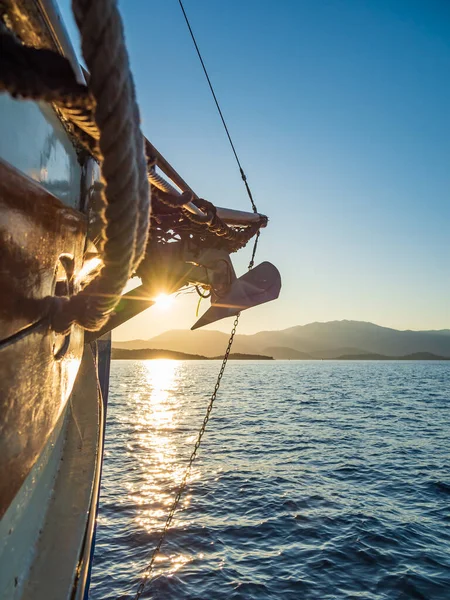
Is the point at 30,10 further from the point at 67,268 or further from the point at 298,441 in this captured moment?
the point at 298,441

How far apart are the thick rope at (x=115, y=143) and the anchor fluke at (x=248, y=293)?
6.22 metres

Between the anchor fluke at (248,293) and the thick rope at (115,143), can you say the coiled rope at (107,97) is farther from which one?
the anchor fluke at (248,293)

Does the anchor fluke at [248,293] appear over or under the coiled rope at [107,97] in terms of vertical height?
over

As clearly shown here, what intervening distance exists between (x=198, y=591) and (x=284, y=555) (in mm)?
2587

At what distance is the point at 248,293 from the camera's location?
798 cm

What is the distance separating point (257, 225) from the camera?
28.2 ft

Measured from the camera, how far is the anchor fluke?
26.0ft

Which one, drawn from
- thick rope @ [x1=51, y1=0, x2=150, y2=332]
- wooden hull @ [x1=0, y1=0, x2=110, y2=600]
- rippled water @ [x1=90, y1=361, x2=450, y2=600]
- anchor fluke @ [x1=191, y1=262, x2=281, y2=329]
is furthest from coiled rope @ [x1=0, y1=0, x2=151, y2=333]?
rippled water @ [x1=90, y1=361, x2=450, y2=600]

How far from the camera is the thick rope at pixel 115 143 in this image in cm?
112

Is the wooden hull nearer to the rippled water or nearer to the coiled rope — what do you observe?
the coiled rope

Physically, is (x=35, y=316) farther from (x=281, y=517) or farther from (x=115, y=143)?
(x=281, y=517)

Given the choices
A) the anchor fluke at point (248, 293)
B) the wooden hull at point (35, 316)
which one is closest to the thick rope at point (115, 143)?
the wooden hull at point (35, 316)

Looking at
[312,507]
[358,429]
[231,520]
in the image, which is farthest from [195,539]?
[358,429]

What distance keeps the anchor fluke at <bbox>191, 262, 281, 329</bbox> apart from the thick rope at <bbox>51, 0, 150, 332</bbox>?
6.22m
